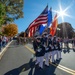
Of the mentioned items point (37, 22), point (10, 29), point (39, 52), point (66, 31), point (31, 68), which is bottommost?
point (31, 68)

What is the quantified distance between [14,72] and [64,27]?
88603 mm

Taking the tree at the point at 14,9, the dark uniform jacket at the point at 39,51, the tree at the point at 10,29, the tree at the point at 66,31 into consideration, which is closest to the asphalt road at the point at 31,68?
the dark uniform jacket at the point at 39,51

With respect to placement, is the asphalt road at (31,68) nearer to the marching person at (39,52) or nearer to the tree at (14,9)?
the marching person at (39,52)

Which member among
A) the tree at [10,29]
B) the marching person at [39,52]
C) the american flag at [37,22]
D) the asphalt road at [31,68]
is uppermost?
the tree at [10,29]

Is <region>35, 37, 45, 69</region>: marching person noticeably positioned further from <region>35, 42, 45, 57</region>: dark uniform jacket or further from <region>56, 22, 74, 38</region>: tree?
<region>56, 22, 74, 38</region>: tree

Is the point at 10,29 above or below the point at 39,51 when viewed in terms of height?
above

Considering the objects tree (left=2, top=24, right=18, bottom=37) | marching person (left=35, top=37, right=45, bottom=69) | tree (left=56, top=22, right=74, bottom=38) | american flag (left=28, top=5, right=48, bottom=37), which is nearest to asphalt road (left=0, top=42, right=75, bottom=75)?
marching person (left=35, top=37, right=45, bottom=69)

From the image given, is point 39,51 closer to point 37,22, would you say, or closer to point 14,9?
point 37,22

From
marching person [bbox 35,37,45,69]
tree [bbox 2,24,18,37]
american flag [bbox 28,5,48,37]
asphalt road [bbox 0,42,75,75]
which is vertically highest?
tree [bbox 2,24,18,37]

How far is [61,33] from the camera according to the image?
92.2 metres

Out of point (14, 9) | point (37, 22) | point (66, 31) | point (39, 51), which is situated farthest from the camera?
point (66, 31)

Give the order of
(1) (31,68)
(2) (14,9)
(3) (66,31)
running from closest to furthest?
(1) (31,68) → (2) (14,9) → (3) (66,31)

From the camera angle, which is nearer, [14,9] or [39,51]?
[39,51]

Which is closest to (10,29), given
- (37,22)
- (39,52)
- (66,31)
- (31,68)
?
(66,31)
